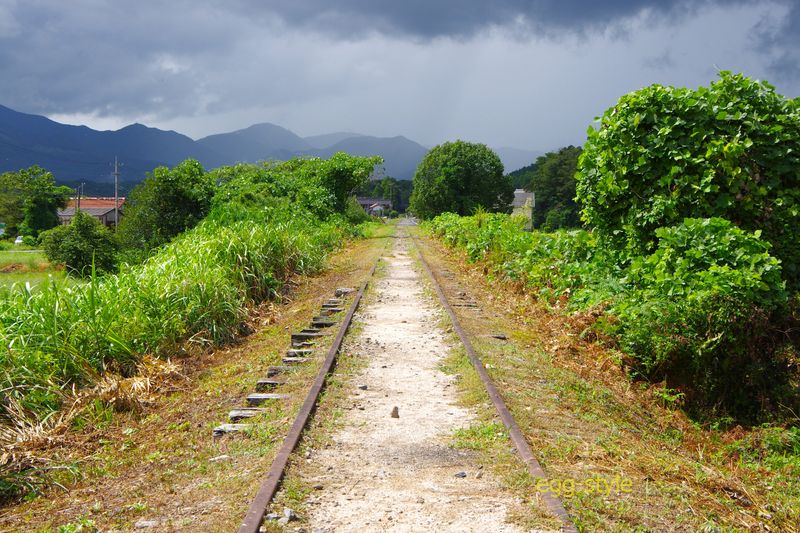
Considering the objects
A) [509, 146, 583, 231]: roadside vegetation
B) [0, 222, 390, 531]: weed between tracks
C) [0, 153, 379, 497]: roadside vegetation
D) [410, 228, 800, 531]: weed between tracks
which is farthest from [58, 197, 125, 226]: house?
[410, 228, 800, 531]: weed between tracks

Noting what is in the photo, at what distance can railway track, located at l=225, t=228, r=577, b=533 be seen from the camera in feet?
12.1

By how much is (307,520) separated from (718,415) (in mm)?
4789

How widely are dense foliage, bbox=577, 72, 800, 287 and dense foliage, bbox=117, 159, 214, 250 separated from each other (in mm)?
19983

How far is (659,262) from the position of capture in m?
7.56

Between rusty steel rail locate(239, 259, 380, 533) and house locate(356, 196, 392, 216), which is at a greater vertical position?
house locate(356, 196, 392, 216)

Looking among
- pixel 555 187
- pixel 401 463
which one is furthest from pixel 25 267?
pixel 555 187

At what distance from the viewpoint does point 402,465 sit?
4488mm

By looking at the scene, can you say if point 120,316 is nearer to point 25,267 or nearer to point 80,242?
point 80,242

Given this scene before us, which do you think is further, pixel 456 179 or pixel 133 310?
pixel 456 179

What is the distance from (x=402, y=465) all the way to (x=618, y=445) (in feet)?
5.81

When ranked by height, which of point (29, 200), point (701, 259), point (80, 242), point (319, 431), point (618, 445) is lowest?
point (80, 242)

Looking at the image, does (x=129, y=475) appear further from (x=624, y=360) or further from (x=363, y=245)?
(x=363, y=245)

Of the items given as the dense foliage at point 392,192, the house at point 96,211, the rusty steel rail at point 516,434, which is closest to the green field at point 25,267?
the rusty steel rail at point 516,434

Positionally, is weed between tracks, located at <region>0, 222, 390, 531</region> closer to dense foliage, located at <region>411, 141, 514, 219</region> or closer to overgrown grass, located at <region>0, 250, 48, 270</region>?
overgrown grass, located at <region>0, 250, 48, 270</region>
